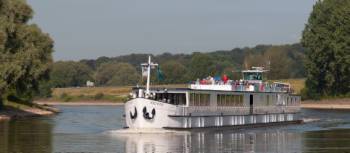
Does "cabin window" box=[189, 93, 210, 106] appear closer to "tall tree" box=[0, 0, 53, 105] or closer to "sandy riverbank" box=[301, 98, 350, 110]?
"tall tree" box=[0, 0, 53, 105]

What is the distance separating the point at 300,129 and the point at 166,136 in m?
20.5

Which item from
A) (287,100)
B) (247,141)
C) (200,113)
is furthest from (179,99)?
(287,100)

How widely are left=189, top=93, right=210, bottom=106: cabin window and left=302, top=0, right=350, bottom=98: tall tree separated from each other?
280ft

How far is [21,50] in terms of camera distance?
101 metres

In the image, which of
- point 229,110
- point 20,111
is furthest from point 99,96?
point 229,110

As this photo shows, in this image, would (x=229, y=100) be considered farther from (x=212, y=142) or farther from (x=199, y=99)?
(x=212, y=142)

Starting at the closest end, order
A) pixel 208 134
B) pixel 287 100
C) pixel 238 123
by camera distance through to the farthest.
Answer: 1. pixel 208 134
2. pixel 238 123
3. pixel 287 100

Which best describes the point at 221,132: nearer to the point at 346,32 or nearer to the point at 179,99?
the point at 179,99

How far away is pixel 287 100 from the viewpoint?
299ft

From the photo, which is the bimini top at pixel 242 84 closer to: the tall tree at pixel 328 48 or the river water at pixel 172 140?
the river water at pixel 172 140

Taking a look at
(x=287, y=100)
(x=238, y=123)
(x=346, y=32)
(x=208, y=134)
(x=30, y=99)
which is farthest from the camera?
(x=346, y=32)

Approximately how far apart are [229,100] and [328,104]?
83.1 meters

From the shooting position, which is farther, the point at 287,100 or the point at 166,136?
the point at 287,100

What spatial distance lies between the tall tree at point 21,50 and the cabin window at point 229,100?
81.9 feet
